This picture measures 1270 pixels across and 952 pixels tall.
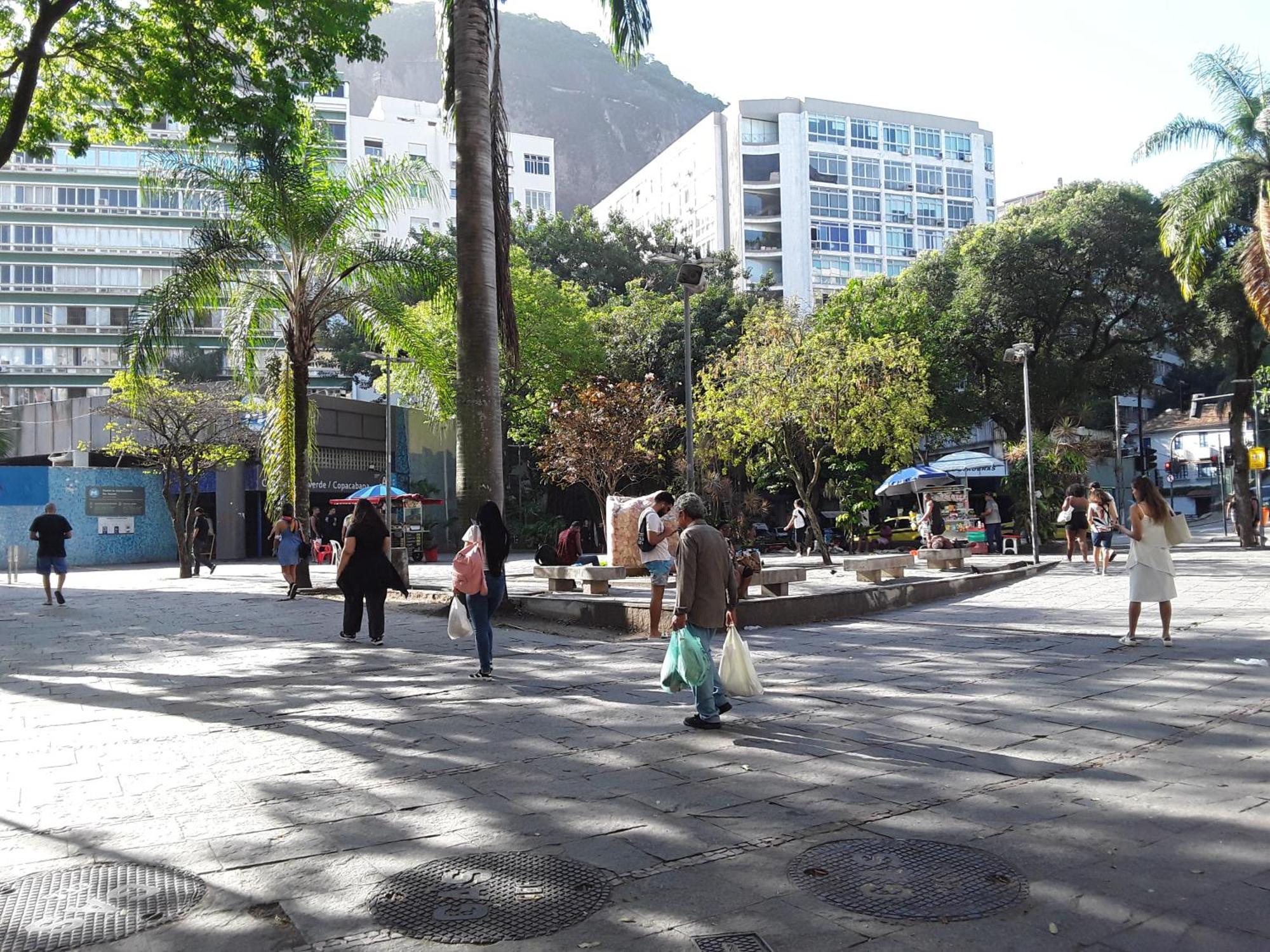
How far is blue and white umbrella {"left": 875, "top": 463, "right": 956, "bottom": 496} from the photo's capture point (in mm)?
25516

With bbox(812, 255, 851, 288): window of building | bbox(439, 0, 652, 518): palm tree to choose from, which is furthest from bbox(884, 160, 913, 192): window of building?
bbox(439, 0, 652, 518): palm tree

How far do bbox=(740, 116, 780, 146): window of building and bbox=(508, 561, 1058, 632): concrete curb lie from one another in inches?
1976

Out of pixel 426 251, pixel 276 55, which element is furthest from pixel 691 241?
pixel 276 55

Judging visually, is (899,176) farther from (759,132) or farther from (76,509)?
(76,509)

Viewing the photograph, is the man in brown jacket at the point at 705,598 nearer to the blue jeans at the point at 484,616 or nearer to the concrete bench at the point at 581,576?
the blue jeans at the point at 484,616

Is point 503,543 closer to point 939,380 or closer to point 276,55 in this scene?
point 276,55

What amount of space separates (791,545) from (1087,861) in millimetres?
30410

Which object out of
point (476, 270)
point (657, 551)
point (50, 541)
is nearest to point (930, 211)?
point (476, 270)

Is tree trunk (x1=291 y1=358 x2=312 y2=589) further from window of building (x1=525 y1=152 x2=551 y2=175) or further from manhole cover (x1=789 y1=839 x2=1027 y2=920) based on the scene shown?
window of building (x1=525 y1=152 x2=551 y2=175)

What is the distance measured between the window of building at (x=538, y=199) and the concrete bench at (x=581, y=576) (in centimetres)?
A: 6251

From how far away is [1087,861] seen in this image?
3979 mm

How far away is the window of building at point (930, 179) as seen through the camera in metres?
64.6

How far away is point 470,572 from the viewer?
8602mm

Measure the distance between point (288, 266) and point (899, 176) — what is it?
54070 mm
